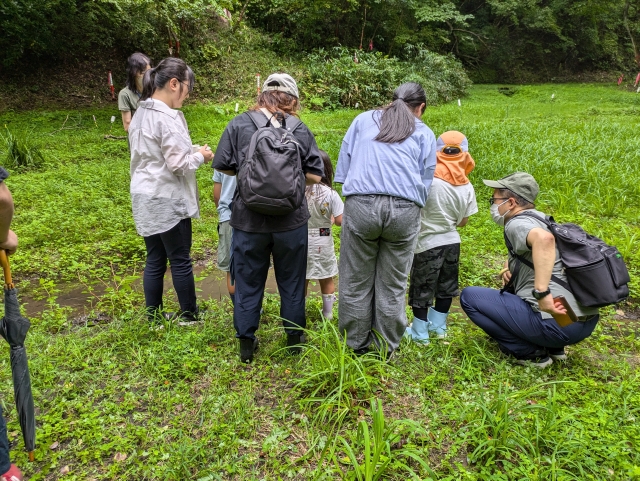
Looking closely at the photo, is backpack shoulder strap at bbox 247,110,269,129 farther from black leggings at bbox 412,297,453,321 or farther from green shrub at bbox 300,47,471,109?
green shrub at bbox 300,47,471,109

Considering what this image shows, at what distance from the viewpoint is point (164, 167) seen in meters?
2.88

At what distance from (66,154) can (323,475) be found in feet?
A: 24.5

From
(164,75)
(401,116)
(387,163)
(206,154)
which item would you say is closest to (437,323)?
(387,163)

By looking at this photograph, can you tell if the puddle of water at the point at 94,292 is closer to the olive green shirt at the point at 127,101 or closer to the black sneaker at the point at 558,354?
the black sneaker at the point at 558,354

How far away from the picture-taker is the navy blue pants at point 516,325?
262cm

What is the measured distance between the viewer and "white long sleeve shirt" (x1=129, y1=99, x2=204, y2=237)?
9.12 ft

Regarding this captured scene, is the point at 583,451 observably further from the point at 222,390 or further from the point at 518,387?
the point at 222,390

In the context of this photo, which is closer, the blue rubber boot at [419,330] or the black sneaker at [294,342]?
→ the black sneaker at [294,342]

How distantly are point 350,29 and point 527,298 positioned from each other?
18.7 meters

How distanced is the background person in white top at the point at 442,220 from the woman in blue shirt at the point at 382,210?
1.15ft

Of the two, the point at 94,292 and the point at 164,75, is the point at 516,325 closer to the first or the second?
the point at 164,75

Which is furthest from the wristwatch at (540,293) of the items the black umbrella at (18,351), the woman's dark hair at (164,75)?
the black umbrella at (18,351)

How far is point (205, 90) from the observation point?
13727 millimetres

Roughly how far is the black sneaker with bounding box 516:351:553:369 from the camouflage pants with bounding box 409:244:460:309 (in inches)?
23.4
